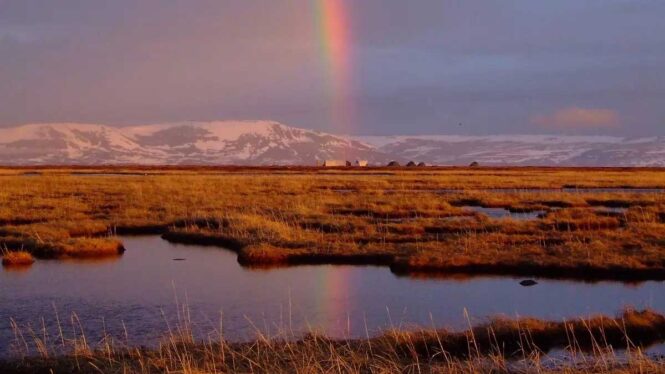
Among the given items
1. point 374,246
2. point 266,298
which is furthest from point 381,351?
point 374,246

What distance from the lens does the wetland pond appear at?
15.6m

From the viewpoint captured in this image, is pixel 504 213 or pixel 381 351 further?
pixel 504 213

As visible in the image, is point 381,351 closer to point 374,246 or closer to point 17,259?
point 374,246

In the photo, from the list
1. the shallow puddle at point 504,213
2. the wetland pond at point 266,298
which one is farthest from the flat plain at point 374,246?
the wetland pond at point 266,298

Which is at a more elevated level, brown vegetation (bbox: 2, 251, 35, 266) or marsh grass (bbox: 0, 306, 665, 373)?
brown vegetation (bbox: 2, 251, 35, 266)

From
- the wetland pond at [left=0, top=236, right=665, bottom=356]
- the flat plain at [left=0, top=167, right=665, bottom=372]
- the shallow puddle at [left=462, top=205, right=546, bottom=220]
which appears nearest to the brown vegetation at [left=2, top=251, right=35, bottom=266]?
the flat plain at [left=0, top=167, right=665, bottom=372]

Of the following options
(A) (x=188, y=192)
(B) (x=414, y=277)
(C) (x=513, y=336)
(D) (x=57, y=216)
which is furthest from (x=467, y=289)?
(A) (x=188, y=192)

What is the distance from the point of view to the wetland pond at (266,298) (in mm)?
15596

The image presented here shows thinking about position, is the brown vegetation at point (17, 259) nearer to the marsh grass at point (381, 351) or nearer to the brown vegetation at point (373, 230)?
the brown vegetation at point (373, 230)

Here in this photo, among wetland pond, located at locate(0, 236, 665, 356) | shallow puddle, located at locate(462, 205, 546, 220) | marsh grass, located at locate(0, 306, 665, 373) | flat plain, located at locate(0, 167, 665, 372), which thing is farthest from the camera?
shallow puddle, located at locate(462, 205, 546, 220)

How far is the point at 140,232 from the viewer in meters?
32.2

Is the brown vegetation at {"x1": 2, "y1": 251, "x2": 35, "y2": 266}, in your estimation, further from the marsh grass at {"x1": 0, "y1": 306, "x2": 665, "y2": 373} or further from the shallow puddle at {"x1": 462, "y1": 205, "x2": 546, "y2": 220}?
the shallow puddle at {"x1": 462, "y1": 205, "x2": 546, "y2": 220}

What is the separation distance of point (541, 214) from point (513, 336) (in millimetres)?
24513

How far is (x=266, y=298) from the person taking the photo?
18312 mm
